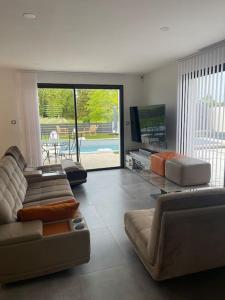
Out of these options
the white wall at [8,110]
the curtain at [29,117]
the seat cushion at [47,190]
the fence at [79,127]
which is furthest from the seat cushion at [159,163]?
the white wall at [8,110]

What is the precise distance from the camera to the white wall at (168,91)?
15.1 ft

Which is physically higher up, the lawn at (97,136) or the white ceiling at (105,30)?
the white ceiling at (105,30)

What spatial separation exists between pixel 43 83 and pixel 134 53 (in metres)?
2.44

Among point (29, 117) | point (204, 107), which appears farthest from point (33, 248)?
point (29, 117)

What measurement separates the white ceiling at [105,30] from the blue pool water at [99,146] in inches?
91.1

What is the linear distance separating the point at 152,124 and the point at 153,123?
0.03m

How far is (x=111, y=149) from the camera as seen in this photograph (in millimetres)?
6469

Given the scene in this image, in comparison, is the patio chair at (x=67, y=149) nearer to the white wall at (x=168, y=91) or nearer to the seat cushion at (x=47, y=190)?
the seat cushion at (x=47, y=190)

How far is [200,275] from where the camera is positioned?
6.74ft

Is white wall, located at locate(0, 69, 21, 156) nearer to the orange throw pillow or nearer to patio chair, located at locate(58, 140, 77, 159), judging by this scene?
patio chair, located at locate(58, 140, 77, 159)

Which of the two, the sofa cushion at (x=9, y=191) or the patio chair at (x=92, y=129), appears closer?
the sofa cushion at (x=9, y=191)

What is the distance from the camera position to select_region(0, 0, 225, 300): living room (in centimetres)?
186

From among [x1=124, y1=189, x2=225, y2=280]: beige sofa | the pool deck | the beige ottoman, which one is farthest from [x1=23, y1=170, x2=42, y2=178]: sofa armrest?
[x1=124, y1=189, x2=225, y2=280]: beige sofa

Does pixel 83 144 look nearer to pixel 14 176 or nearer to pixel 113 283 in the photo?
pixel 14 176
